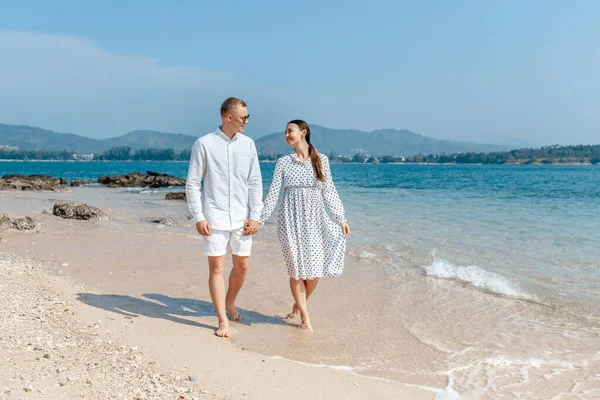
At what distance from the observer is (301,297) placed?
17.6 feet

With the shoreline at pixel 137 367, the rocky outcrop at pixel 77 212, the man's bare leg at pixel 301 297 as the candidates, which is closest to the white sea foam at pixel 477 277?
the man's bare leg at pixel 301 297

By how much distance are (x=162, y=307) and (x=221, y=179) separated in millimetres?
1931

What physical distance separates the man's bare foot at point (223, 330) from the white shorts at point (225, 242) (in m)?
0.68

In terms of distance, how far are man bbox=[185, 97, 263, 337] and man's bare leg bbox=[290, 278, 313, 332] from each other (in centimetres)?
62

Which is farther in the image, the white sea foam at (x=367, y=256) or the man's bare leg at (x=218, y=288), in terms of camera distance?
the white sea foam at (x=367, y=256)

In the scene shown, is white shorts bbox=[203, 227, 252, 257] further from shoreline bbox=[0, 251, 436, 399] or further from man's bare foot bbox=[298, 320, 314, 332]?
man's bare foot bbox=[298, 320, 314, 332]

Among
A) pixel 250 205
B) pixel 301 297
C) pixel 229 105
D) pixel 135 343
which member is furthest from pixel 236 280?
pixel 229 105

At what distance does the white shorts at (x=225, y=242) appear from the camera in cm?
486

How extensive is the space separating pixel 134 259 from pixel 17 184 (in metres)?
25.2

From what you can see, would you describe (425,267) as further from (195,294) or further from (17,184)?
(17,184)

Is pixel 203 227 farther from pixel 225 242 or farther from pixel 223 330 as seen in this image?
pixel 223 330

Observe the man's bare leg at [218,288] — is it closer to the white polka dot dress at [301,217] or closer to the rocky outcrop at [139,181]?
the white polka dot dress at [301,217]

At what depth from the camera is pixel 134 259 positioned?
27.8ft

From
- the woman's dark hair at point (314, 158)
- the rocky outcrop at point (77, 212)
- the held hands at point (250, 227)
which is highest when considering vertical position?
the woman's dark hair at point (314, 158)
